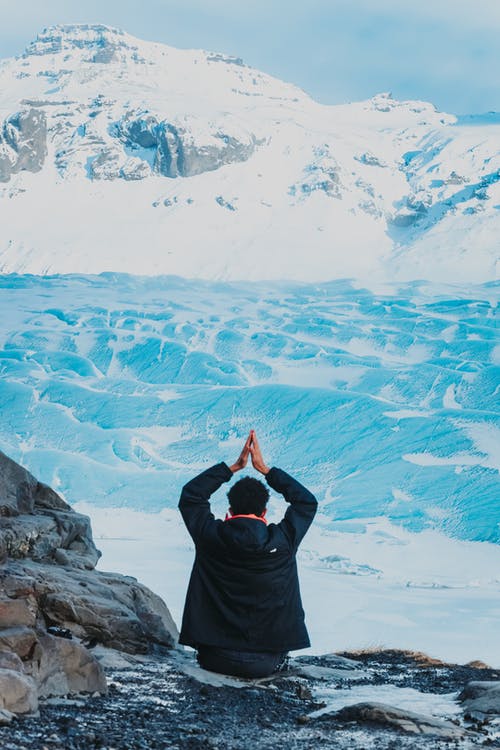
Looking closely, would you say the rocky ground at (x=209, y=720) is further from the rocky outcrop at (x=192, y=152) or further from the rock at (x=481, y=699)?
the rocky outcrop at (x=192, y=152)

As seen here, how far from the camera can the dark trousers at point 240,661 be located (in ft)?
15.1

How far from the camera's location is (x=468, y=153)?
9519 centimetres

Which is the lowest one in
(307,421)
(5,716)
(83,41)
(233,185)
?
(5,716)

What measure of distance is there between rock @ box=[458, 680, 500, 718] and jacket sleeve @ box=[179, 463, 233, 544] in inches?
58.5

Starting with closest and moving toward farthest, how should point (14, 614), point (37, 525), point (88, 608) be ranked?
point (14, 614)
point (88, 608)
point (37, 525)

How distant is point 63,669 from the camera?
12.8 feet

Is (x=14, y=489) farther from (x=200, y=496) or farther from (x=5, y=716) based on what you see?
(x=5, y=716)

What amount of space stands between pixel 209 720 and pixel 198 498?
1176 mm

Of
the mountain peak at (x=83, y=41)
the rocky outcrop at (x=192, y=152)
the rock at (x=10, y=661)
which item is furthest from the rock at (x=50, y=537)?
the mountain peak at (x=83, y=41)

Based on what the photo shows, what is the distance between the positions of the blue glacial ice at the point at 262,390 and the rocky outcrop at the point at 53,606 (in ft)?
61.3

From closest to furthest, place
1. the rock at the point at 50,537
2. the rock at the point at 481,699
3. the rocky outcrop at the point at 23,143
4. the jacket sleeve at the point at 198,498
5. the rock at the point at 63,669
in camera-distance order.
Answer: the rock at the point at 63,669
the rock at the point at 481,699
the jacket sleeve at the point at 198,498
the rock at the point at 50,537
the rocky outcrop at the point at 23,143

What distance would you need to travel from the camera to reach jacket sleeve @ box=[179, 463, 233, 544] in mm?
4504

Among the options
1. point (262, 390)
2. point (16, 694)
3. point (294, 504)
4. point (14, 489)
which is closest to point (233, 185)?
point (262, 390)

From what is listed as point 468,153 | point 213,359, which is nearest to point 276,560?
point 213,359
